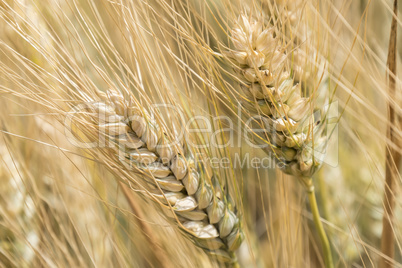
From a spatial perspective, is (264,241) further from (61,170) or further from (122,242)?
(61,170)

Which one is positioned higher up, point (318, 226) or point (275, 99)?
point (275, 99)

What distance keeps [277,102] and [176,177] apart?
156 millimetres

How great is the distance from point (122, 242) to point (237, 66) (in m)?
0.37

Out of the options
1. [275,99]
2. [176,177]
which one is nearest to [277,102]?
[275,99]

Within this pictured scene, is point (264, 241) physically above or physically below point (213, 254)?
below

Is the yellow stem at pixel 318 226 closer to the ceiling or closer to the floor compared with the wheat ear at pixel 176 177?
closer to the floor

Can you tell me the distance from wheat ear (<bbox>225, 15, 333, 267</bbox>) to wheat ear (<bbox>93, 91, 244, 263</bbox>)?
96 millimetres

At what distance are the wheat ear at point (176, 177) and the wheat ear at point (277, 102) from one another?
0.32ft

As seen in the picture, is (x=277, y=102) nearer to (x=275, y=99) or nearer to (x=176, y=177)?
(x=275, y=99)

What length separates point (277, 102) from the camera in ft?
1.66

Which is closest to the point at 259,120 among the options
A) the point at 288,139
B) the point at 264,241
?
the point at 288,139

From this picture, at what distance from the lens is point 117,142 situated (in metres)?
0.49

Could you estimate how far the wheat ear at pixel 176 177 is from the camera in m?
0.48

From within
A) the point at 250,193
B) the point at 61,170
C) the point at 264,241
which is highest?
the point at 61,170
